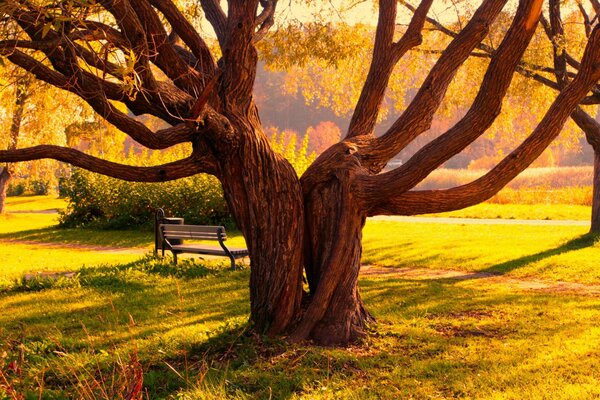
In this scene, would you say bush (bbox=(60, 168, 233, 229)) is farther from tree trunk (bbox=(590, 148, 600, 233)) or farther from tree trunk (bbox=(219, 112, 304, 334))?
tree trunk (bbox=(219, 112, 304, 334))

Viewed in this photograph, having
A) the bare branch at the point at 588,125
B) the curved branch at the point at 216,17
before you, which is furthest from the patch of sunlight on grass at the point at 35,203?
the curved branch at the point at 216,17

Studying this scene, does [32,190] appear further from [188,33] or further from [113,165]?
[113,165]

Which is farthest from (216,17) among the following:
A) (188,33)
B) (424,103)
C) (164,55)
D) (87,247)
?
(87,247)

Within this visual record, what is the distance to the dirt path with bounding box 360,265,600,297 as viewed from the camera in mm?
12117

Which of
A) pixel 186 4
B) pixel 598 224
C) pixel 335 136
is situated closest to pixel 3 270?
pixel 186 4

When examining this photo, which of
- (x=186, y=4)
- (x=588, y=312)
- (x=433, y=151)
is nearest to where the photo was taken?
(x=433, y=151)

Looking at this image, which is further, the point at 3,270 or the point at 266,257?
the point at 3,270

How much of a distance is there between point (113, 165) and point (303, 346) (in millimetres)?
2651

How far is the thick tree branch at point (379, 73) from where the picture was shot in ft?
28.6

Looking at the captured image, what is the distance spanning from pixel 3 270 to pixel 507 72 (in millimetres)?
11405

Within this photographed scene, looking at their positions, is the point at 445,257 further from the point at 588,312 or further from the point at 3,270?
the point at 3,270

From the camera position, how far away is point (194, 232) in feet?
45.2

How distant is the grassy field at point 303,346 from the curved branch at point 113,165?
138 centimetres

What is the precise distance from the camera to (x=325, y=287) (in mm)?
7465
